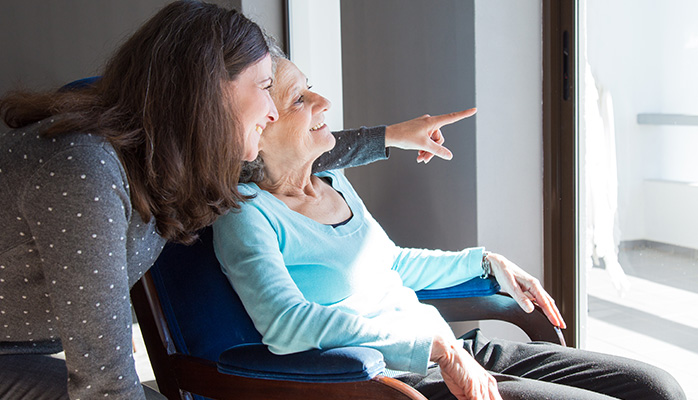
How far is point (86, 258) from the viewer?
3.36ft

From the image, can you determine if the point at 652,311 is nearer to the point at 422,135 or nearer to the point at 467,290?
the point at 467,290

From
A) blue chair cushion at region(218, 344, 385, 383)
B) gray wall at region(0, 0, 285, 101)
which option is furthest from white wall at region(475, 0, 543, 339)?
gray wall at region(0, 0, 285, 101)

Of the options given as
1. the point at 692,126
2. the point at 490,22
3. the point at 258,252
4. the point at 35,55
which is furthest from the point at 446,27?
the point at 35,55

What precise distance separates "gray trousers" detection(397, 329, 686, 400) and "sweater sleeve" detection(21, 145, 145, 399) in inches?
27.5

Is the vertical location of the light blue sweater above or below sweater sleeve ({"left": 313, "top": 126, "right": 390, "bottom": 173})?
below

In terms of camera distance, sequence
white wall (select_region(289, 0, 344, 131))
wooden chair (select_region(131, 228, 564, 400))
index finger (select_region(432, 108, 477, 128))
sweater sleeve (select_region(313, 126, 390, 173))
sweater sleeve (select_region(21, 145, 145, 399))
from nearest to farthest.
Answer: sweater sleeve (select_region(21, 145, 145, 399)) < wooden chair (select_region(131, 228, 564, 400)) < index finger (select_region(432, 108, 477, 128)) < sweater sleeve (select_region(313, 126, 390, 173)) < white wall (select_region(289, 0, 344, 131))

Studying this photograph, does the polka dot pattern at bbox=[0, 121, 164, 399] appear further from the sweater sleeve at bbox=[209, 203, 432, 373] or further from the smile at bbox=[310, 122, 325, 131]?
the smile at bbox=[310, 122, 325, 131]

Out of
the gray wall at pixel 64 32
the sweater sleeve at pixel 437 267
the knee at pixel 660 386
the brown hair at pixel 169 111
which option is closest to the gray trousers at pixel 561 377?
the knee at pixel 660 386

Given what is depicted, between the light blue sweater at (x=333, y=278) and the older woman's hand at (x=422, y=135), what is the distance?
204 millimetres

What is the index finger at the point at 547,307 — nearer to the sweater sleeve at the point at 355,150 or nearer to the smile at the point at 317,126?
the sweater sleeve at the point at 355,150

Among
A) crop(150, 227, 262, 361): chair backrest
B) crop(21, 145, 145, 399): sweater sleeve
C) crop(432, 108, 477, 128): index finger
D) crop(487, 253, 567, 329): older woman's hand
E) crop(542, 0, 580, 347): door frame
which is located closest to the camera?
crop(21, 145, 145, 399): sweater sleeve

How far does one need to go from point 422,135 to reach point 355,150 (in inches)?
7.8

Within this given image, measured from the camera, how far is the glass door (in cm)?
191

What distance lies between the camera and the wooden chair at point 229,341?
1247mm
